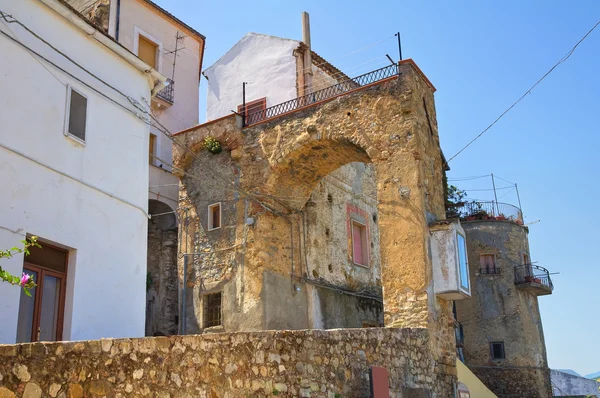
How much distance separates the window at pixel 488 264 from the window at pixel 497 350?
2807mm

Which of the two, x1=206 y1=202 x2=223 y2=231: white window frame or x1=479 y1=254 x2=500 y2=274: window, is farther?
x1=479 y1=254 x2=500 y2=274: window

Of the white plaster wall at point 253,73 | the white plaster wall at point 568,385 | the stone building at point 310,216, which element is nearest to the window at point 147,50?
the white plaster wall at point 253,73

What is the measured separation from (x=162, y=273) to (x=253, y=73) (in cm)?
654

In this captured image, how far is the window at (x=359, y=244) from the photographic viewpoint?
62.4ft

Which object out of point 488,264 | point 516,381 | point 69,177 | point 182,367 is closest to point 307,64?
point 69,177

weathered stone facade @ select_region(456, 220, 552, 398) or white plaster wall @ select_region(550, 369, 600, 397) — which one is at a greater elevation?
weathered stone facade @ select_region(456, 220, 552, 398)

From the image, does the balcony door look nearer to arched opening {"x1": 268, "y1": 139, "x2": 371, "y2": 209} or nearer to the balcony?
arched opening {"x1": 268, "y1": 139, "x2": 371, "y2": 209}

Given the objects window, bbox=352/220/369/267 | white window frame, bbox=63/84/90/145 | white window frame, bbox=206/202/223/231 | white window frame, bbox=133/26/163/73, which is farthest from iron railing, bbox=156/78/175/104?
white window frame, bbox=63/84/90/145

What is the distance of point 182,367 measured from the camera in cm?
593

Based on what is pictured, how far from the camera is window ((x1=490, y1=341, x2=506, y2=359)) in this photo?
25.4 metres

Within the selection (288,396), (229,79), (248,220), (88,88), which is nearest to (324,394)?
(288,396)

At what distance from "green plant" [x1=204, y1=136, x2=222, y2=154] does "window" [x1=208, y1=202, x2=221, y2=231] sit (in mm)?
1421

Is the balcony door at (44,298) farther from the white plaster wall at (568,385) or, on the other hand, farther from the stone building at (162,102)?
the white plaster wall at (568,385)

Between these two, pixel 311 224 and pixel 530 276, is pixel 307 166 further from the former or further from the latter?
pixel 530 276
